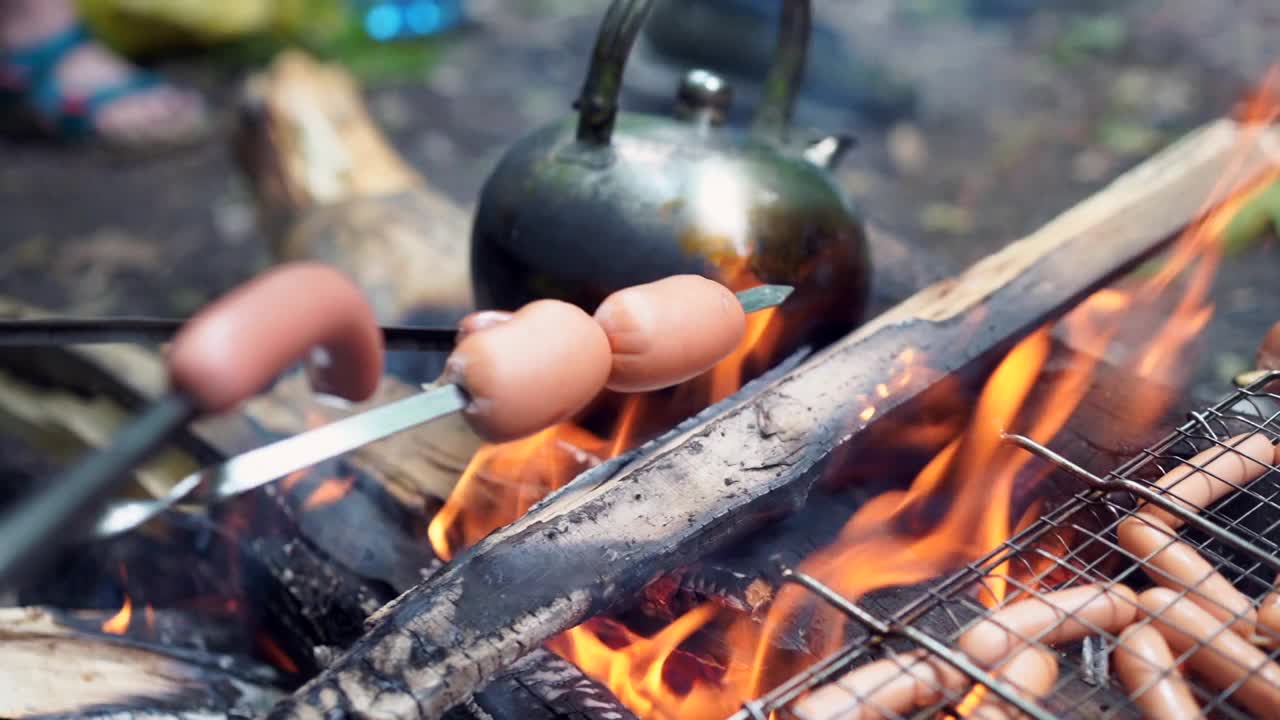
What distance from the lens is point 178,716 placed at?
5.95 feet

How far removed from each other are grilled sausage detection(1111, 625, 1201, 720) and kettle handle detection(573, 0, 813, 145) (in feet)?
4.51

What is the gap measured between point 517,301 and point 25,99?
505cm

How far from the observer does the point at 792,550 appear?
201 centimetres

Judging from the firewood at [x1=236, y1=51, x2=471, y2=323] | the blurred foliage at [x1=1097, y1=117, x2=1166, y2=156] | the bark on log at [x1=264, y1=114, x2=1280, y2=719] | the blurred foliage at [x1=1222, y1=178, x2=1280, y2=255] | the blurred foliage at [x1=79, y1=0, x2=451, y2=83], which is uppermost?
the blurred foliage at [x1=1222, y1=178, x2=1280, y2=255]

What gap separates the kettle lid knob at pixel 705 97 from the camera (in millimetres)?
2430

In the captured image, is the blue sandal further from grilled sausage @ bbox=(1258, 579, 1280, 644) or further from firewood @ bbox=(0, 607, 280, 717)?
grilled sausage @ bbox=(1258, 579, 1280, 644)

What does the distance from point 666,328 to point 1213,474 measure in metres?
1.01

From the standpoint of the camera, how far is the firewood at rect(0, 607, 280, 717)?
6.12 feet

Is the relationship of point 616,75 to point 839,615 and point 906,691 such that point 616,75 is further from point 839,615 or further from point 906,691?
point 906,691

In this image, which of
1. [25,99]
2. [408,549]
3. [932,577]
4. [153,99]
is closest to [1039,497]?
[932,577]

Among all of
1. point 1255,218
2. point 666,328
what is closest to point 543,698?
point 666,328

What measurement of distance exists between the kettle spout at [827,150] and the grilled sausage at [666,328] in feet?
2.95

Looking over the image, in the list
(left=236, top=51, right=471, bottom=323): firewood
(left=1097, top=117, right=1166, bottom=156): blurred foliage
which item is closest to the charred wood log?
(left=236, top=51, right=471, bottom=323): firewood

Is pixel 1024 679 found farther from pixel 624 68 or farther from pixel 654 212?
pixel 624 68
